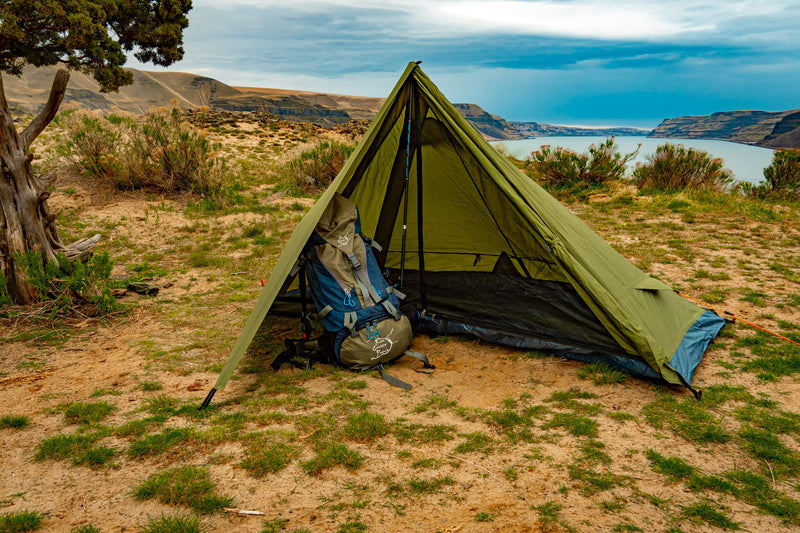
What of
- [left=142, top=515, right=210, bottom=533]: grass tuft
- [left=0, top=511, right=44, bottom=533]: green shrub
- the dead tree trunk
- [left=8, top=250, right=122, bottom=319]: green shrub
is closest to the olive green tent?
[left=142, top=515, right=210, bottom=533]: grass tuft

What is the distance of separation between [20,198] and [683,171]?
1302 cm

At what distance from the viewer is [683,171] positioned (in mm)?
11266

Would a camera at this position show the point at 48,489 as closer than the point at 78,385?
Yes

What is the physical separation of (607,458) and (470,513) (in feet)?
3.33

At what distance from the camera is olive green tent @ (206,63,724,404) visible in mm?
3656

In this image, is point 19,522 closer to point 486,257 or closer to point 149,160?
point 486,257

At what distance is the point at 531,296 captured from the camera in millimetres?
4547

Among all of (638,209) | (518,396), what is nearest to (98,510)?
(518,396)

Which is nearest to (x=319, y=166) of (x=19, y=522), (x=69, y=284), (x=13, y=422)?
(x=69, y=284)

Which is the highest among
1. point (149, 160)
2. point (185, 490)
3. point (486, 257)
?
point (149, 160)

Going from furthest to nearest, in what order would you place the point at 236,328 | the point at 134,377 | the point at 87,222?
the point at 87,222 < the point at 236,328 < the point at 134,377

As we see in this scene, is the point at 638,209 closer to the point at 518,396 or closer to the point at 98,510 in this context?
the point at 518,396

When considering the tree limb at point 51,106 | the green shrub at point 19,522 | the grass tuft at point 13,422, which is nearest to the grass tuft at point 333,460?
the green shrub at point 19,522

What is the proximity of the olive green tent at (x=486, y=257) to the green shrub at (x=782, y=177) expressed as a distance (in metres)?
8.22
